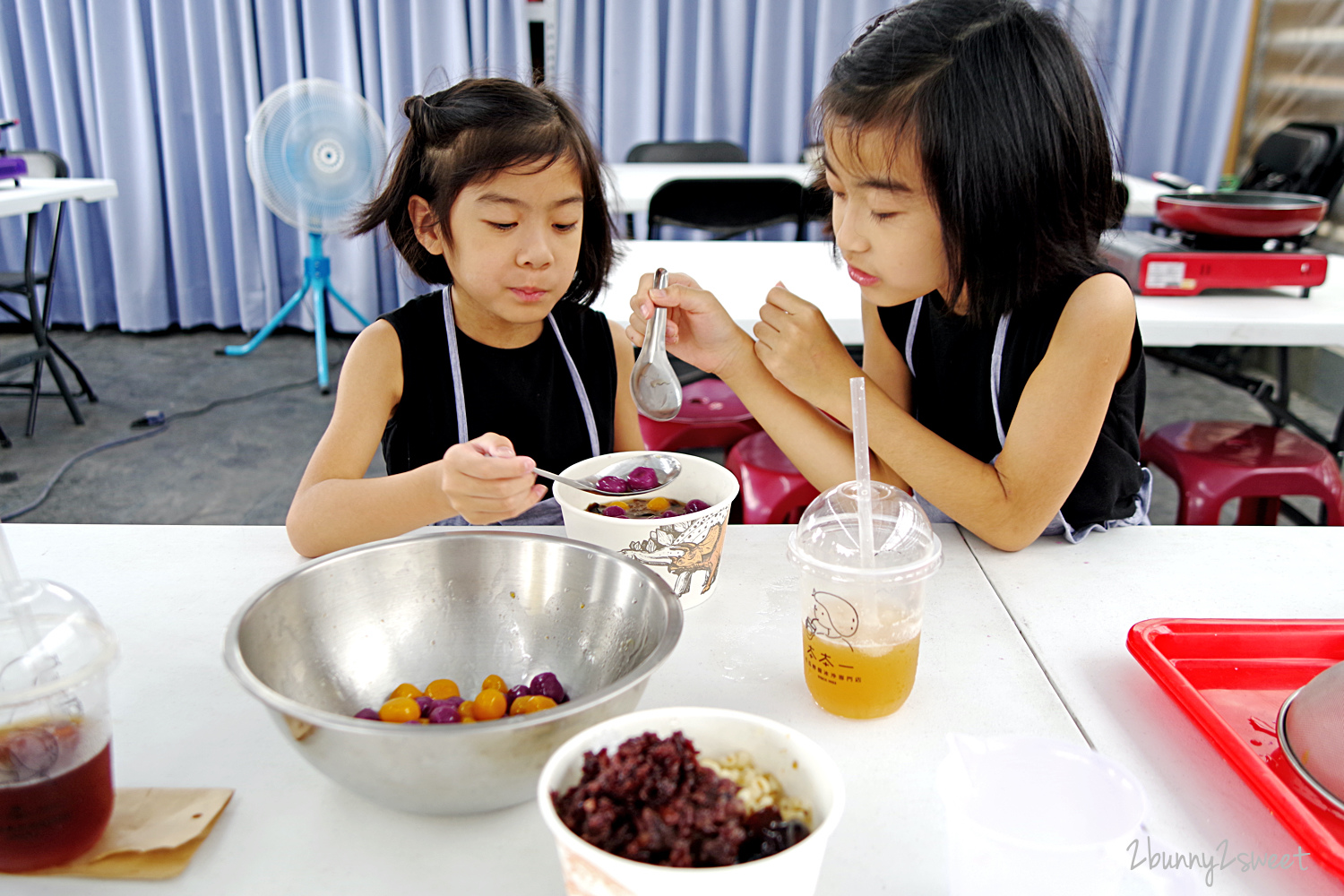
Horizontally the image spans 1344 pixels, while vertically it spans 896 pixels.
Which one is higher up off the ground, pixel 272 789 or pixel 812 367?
pixel 812 367

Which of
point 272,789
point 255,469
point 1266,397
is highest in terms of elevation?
point 272,789

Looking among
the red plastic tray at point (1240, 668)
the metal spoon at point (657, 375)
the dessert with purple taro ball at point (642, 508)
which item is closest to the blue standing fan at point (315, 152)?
the metal spoon at point (657, 375)

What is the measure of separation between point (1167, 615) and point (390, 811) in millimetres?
685

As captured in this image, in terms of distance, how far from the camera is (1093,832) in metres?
0.54

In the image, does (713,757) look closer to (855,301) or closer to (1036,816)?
(1036,816)

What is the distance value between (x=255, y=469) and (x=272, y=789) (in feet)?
8.52

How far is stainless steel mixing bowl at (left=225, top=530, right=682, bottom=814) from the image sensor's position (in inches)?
22.0

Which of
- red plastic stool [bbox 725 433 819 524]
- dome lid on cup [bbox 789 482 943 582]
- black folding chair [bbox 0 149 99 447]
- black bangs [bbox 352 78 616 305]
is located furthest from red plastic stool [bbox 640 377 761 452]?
black folding chair [bbox 0 149 99 447]

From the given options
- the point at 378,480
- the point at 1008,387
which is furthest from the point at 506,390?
the point at 1008,387

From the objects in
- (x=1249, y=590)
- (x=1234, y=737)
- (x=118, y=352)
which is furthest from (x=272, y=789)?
(x=118, y=352)

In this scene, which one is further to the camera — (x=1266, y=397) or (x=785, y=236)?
(x=785, y=236)

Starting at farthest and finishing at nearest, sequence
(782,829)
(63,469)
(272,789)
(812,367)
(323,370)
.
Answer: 1. (323,370)
2. (63,469)
3. (812,367)
4. (272,789)
5. (782,829)

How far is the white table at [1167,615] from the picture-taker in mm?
607

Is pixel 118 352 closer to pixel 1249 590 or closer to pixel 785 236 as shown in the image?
pixel 785 236
